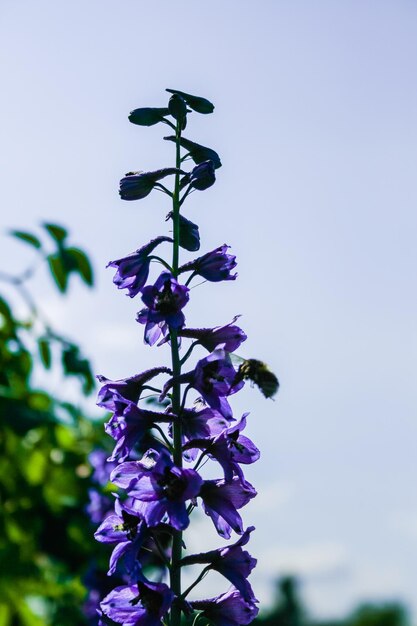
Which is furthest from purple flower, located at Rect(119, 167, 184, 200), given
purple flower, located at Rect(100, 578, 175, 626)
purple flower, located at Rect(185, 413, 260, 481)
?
purple flower, located at Rect(100, 578, 175, 626)

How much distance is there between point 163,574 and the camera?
6301mm

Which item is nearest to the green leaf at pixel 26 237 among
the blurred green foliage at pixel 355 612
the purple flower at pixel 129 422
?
the purple flower at pixel 129 422

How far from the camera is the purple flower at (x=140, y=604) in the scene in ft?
11.0

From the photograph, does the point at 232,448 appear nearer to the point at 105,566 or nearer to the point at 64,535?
the point at 105,566

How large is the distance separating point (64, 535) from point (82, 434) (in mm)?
1072

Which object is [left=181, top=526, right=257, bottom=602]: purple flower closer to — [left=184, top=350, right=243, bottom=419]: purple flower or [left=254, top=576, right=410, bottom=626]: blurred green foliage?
[left=184, top=350, right=243, bottom=419]: purple flower

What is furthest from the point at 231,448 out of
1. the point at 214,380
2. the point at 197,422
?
the point at 214,380

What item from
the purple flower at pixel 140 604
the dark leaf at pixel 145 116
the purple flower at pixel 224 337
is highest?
the dark leaf at pixel 145 116

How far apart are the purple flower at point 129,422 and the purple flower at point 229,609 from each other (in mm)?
747

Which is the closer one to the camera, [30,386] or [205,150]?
[205,150]

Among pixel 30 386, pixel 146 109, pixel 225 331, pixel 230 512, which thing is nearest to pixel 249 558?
pixel 230 512

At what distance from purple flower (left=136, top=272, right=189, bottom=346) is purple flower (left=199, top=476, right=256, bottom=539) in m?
0.69

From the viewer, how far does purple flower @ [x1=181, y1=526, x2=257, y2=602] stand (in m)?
3.63

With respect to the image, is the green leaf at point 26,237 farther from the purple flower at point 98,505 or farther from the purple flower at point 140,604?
the purple flower at point 140,604
